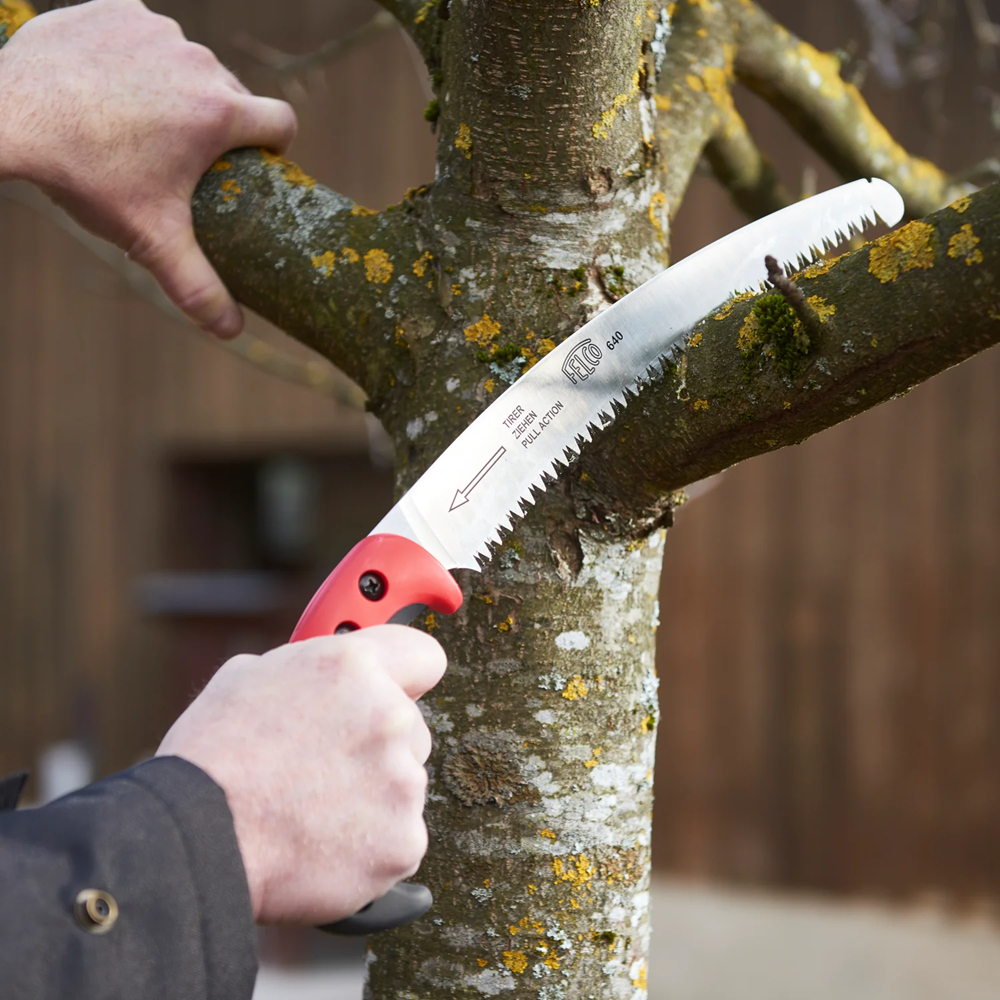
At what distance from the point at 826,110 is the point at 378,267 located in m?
0.96

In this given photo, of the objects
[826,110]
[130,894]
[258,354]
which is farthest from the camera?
[258,354]

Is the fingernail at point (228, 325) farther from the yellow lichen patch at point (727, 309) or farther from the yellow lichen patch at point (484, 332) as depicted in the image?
the yellow lichen patch at point (727, 309)

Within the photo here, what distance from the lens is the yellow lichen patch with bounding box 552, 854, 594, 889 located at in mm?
968

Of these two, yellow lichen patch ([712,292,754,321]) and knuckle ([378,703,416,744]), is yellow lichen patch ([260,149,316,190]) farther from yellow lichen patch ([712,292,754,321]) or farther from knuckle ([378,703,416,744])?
knuckle ([378,703,416,744])

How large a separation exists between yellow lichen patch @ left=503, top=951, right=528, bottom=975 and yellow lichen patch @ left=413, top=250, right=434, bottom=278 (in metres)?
0.68

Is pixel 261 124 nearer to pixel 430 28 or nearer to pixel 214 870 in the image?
pixel 430 28

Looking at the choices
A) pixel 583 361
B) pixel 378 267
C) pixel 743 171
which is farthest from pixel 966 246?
pixel 743 171

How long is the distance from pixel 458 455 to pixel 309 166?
212 inches

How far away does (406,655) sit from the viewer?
0.77 metres

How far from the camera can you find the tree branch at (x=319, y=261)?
1067 mm

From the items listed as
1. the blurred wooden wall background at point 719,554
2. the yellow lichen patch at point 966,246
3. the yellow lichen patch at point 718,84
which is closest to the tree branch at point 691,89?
the yellow lichen patch at point 718,84

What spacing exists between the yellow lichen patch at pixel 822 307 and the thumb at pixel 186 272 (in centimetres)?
73

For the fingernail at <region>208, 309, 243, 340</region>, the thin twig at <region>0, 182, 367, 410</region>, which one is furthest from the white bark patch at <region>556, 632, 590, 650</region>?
the thin twig at <region>0, 182, 367, 410</region>

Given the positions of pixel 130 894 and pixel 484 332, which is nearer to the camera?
pixel 130 894
